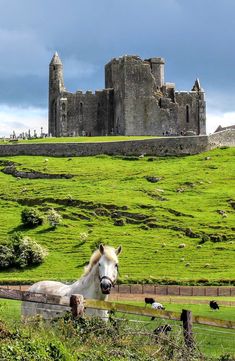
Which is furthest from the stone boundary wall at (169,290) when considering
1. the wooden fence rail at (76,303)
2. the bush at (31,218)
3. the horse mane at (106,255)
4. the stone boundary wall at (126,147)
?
the stone boundary wall at (126,147)

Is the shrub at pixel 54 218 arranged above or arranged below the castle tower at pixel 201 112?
below

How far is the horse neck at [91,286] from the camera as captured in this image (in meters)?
19.5

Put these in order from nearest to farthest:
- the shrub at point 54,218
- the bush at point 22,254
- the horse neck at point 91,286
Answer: the horse neck at point 91,286, the bush at point 22,254, the shrub at point 54,218

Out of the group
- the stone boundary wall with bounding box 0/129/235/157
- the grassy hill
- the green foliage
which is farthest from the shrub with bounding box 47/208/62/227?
the stone boundary wall with bounding box 0/129/235/157

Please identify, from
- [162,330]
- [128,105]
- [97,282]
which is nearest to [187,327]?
[162,330]

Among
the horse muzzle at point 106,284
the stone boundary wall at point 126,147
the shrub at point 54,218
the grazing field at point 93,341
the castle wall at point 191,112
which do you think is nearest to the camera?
the grazing field at point 93,341

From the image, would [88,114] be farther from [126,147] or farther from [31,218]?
[31,218]

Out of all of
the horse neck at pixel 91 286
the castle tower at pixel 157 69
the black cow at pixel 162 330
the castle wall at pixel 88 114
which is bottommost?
the black cow at pixel 162 330

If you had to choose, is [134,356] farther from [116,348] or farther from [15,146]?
[15,146]

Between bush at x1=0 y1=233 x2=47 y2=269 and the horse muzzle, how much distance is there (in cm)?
5245

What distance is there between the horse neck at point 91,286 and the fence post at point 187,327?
228 centimetres

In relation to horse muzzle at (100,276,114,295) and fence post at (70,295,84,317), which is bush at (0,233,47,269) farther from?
fence post at (70,295,84,317)

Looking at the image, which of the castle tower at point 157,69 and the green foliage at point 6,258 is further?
the castle tower at point 157,69

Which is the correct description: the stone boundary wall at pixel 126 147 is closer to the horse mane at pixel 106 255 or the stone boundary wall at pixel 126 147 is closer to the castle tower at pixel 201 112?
the castle tower at pixel 201 112
